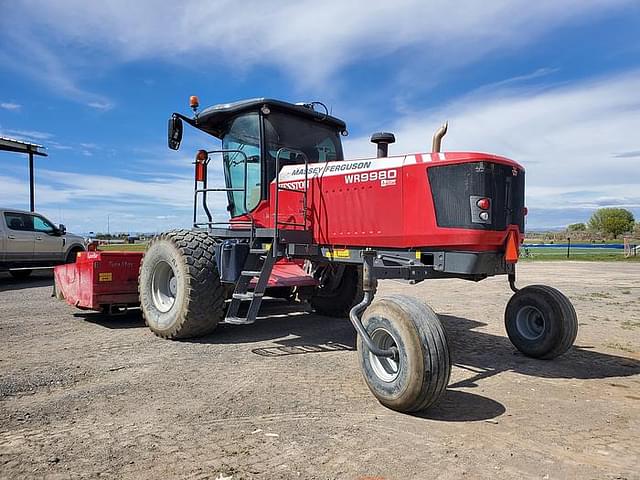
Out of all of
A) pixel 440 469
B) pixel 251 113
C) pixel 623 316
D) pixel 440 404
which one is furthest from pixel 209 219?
pixel 623 316

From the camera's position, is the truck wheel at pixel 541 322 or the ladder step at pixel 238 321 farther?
the ladder step at pixel 238 321

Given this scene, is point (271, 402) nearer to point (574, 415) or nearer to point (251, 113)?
point (574, 415)

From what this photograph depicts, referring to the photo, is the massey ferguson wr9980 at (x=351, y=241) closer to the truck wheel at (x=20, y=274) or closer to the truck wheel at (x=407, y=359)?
the truck wheel at (x=407, y=359)

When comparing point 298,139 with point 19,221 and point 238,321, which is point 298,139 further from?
point 19,221

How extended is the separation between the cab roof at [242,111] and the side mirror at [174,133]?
111 millimetres

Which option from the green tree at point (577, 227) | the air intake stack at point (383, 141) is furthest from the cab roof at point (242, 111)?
the green tree at point (577, 227)

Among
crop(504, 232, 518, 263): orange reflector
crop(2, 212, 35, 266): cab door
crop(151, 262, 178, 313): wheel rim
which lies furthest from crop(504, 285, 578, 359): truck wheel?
crop(2, 212, 35, 266): cab door

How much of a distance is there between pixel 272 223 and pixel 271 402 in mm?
2724

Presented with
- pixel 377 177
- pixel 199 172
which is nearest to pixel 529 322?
pixel 377 177

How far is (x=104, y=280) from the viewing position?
724 cm

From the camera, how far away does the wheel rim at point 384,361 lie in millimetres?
4148

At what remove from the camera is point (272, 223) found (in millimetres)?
6367

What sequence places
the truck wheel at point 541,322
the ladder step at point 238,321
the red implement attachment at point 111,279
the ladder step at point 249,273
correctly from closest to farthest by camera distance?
1. the truck wheel at point 541,322
2. the ladder step at point 238,321
3. the ladder step at point 249,273
4. the red implement attachment at point 111,279

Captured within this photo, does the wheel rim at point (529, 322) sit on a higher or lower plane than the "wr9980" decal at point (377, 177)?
lower
